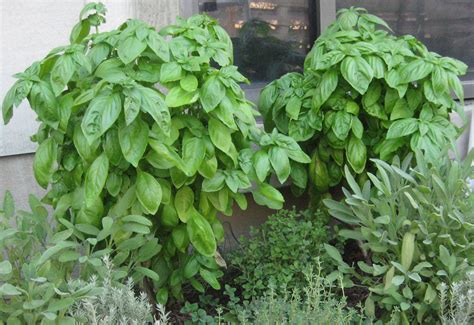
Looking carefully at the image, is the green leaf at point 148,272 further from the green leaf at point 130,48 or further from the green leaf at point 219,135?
the green leaf at point 130,48

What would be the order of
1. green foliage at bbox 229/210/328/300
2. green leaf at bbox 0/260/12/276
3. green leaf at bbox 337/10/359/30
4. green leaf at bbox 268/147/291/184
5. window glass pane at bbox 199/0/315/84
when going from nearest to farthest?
green leaf at bbox 0/260/12/276 → green leaf at bbox 268/147/291/184 → green foliage at bbox 229/210/328/300 → green leaf at bbox 337/10/359/30 → window glass pane at bbox 199/0/315/84

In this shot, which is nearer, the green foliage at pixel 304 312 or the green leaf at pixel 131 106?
the green leaf at pixel 131 106

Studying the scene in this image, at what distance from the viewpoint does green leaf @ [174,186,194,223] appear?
3.28 meters

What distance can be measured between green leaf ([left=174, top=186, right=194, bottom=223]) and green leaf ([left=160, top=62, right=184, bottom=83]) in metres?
0.50

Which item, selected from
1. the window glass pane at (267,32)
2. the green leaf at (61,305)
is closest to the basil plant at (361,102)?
the window glass pane at (267,32)

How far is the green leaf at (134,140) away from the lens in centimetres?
295

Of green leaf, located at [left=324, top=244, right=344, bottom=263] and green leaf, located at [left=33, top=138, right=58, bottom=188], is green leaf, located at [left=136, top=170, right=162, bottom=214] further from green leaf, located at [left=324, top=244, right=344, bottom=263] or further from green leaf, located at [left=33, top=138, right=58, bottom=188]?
green leaf, located at [left=324, top=244, right=344, bottom=263]

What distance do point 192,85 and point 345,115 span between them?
998mm

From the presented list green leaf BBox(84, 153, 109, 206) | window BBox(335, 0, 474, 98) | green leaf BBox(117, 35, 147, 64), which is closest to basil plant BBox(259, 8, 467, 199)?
green leaf BBox(117, 35, 147, 64)

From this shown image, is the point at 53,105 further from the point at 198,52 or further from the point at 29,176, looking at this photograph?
the point at 29,176

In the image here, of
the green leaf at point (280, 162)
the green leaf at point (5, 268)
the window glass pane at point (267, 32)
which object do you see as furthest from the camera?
the window glass pane at point (267, 32)

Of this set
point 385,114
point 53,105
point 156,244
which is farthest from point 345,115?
point 53,105

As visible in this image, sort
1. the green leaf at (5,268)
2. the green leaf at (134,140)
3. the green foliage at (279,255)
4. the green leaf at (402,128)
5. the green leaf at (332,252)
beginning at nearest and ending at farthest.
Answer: the green leaf at (5,268), the green leaf at (134,140), the green leaf at (332,252), the green foliage at (279,255), the green leaf at (402,128)

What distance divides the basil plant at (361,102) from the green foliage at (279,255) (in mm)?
305
